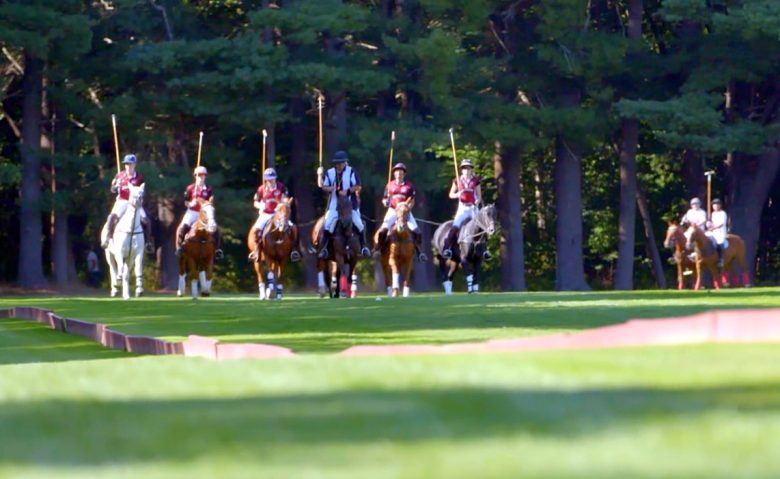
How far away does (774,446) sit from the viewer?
750cm

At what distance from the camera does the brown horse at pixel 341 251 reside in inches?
1284

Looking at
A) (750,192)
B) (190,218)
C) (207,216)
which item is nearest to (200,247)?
(190,218)

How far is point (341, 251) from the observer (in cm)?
3281

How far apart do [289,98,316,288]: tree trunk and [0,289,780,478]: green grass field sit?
40.2 metres

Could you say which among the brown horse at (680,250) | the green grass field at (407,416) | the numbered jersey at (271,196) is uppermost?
the numbered jersey at (271,196)

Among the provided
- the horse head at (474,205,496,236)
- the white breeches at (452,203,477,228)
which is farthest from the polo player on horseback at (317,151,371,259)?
the white breeches at (452,203,477,228)

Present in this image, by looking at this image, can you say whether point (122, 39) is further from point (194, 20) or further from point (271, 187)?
point (271, 187)

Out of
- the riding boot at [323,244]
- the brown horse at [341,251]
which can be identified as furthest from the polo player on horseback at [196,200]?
the riding boot at [323,244]

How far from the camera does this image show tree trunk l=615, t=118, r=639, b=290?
5741 centimetres

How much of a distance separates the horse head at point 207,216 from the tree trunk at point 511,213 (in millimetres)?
23398

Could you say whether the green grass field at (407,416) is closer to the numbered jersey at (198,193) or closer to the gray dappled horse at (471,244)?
the numbered jersey at (198,193)

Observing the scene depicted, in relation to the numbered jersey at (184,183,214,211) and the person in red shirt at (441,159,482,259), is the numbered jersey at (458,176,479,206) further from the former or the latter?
the numbered jersey at (184,183,214,211)

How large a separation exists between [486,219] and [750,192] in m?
22.4

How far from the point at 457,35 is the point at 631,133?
24.6ft
